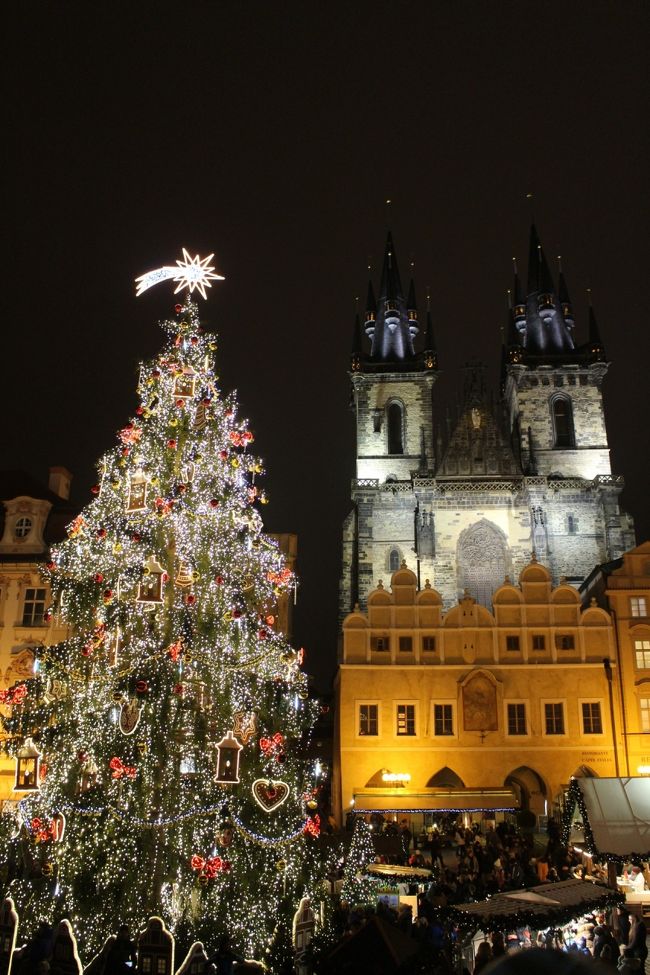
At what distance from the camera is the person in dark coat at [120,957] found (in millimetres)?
10930

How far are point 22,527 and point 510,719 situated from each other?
18.5 meters

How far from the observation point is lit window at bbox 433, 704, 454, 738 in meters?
30.1

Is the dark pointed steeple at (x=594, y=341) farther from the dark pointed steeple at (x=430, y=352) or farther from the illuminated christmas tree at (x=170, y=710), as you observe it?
the illuminated christmas tree at (x=170, y=710)

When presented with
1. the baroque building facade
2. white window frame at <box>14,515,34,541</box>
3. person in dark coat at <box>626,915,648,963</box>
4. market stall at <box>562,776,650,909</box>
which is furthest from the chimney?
person in dark coat at <box>626,915,648,963</box>

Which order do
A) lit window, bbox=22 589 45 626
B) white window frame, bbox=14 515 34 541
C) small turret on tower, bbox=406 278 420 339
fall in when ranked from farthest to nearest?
small turret on tower, bbox=406 278 420 339 < white window frame, bbox=14 515 34 541 < lit window, bbox=22 589 45 626

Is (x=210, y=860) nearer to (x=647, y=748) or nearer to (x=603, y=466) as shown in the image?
(x=647, y=748)

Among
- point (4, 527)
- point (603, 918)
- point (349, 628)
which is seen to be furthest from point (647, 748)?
point (4, 527)

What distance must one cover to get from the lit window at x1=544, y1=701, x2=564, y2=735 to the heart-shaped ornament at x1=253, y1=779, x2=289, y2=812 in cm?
1747

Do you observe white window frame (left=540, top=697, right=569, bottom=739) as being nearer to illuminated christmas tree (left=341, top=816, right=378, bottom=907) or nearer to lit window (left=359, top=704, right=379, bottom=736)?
lit window (left=359, top=704, right=379, bottom=736)

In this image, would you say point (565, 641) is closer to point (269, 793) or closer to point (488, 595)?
point (488, 595)

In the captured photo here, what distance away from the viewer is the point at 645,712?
99.1ft

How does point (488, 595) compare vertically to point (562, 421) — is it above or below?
below

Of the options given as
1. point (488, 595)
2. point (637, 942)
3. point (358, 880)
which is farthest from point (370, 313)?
point (637, 942)

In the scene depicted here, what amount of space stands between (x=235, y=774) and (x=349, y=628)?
17.5 meters
